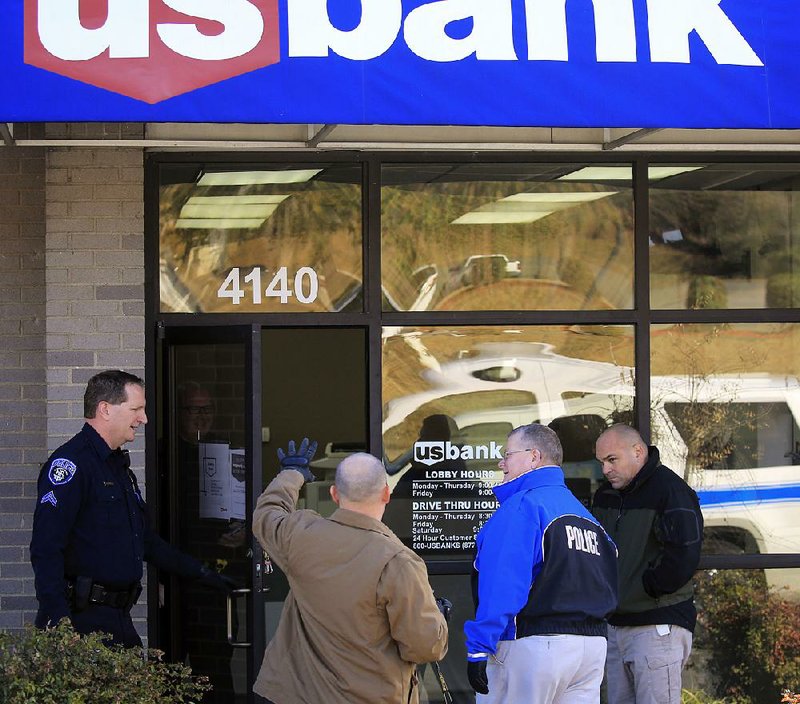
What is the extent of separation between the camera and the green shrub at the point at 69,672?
4.36 meters

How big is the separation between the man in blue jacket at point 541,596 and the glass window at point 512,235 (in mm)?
2080

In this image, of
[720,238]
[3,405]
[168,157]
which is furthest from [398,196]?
[3,405]

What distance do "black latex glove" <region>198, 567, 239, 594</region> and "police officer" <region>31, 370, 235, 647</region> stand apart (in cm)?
53

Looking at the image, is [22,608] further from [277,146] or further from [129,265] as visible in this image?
[277,146]

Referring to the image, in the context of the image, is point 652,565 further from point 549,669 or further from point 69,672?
point 69,672

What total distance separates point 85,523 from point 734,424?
12.5 ft

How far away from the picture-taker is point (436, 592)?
681cm

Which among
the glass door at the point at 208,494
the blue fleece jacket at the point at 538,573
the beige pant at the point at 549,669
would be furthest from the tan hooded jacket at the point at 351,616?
the glass door at the point at 208,494

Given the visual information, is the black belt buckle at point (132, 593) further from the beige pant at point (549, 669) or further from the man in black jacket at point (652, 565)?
the man in black jacket at point (652, 565)

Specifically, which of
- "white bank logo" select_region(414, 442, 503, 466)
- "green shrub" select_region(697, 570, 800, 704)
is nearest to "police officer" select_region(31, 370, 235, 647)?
"white bank logo" select_region(414, 442, 503, 466)

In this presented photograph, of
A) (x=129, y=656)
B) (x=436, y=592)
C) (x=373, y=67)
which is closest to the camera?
(x=129, y=656)

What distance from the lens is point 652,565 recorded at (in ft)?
19.6

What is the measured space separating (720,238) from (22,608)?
451 centimetres

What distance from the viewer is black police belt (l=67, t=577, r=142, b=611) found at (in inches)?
207
